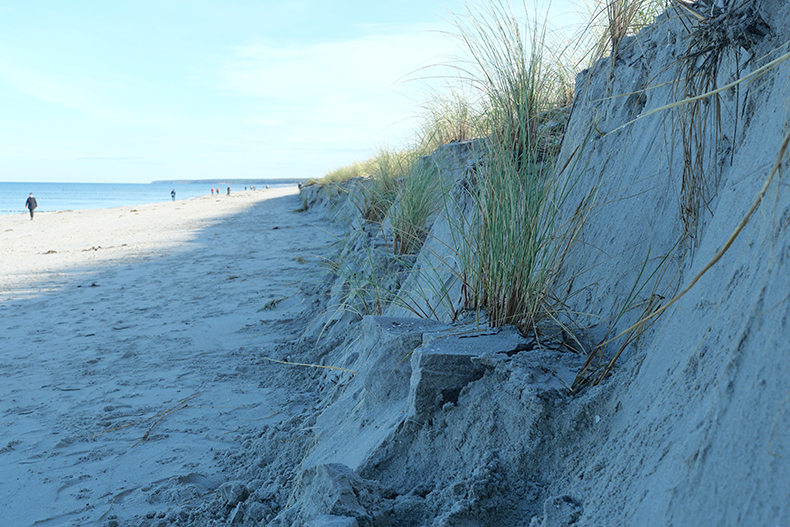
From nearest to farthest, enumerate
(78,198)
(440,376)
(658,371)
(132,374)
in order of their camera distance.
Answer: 1. (658,371)
2. (440,376)
3. (132,374)
4. (78,198)

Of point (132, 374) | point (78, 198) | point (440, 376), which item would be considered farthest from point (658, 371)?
Answer: point (78, 198)

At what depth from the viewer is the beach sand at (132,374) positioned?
2.44 meters

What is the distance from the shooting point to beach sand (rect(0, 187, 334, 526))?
8.01 feet

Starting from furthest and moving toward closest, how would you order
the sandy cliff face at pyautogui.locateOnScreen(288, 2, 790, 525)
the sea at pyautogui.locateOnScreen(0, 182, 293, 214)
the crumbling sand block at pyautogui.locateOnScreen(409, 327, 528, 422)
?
the sea at pyautogui.locateOnScreen(0, 182, 293, 214)
the crumbling sand block at pyautogui.locateOnScreen(409, 327, 528, 422)
the sandy cliff face at pyautogui.locateOnScreen(288, 2, 790, 525)

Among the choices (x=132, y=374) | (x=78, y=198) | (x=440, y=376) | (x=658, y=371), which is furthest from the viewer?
(x=78, y=198)

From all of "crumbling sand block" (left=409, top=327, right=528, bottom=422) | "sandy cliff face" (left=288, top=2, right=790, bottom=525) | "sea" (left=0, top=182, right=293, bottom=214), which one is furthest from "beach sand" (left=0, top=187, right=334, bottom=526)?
"sea" (left=0, top=182, right=293, bottom=214)

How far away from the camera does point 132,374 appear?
376 cm

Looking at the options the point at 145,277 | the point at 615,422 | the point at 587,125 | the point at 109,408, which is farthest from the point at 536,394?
the point at 145,277

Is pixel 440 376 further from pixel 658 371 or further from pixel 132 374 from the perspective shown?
pixel 132 374

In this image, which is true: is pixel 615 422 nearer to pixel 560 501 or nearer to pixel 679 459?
pixel 560 501

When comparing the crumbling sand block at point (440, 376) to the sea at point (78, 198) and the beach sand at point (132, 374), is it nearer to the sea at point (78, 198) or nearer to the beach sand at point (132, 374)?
the beach sand at point (132, 374)

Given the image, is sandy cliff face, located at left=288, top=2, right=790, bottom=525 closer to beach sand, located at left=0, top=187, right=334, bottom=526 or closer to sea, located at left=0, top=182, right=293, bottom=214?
beach sand, located at left=0, top=187, right=334, bottom=526

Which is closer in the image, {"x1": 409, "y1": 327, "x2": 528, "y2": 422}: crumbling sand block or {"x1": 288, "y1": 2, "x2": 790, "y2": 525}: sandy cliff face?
{"x1": 288, "y1": 2, "x2": 790, "y2": 525}: sandy cliff face

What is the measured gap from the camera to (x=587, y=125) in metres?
2.54
